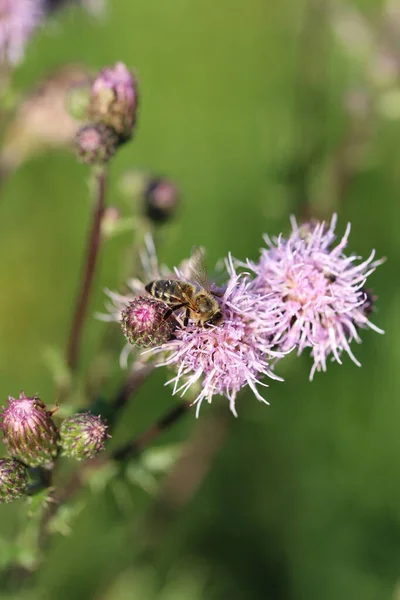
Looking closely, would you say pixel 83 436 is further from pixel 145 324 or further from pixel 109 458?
pixel 109 458

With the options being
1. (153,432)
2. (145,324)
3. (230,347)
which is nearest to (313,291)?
(230,347)

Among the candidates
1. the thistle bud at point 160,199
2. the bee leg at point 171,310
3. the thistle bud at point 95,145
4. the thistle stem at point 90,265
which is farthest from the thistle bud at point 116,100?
the bee leg at point 171,310

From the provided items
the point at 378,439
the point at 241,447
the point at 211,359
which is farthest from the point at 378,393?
the point at 211,359

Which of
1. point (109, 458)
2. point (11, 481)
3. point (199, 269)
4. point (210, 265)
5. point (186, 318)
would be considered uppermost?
point (210, 265)

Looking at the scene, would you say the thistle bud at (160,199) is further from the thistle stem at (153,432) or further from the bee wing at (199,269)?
the thistle stem at (153,432)

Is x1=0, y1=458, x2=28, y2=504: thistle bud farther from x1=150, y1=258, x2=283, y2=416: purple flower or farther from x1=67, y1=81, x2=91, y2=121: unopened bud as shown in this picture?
x1=67, y1=81, x2=91, y2=121: unopened bud

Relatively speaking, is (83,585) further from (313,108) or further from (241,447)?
(313,108)

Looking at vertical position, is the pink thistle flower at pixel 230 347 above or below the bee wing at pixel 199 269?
below
